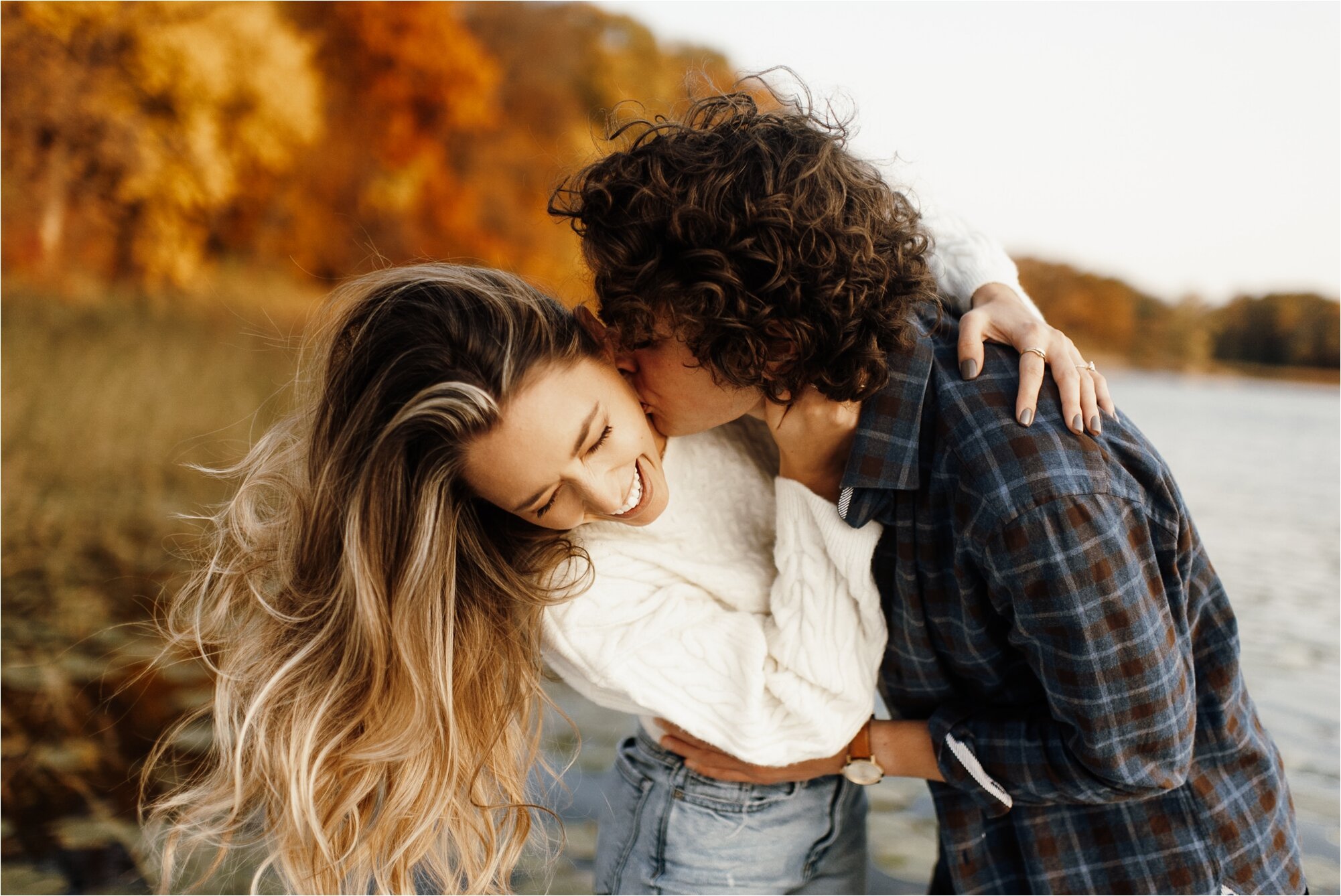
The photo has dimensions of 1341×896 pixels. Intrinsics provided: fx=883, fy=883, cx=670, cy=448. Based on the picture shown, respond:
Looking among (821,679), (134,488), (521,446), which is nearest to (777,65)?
(521,446)

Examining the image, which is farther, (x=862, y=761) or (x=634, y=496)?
(x=862, y=761)

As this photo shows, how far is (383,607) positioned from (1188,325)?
19898 mm

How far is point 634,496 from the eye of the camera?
1.57 meters

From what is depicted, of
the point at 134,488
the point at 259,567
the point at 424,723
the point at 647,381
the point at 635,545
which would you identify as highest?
the point at 647,381

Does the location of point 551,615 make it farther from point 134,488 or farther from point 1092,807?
point 134,488

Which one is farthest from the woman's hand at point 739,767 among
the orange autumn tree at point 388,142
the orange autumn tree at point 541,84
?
the orange autumn tree at point 541,84

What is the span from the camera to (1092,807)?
63.6 inches

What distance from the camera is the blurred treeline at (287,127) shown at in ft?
33.8

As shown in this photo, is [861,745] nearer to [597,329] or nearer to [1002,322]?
[1002,322]

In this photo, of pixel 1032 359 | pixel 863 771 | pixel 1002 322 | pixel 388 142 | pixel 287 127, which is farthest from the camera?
pixel 388 142

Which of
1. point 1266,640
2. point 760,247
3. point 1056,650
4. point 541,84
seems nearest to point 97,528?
point 760,247

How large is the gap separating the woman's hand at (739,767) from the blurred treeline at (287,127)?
5360 mm

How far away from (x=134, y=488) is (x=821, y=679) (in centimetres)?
654

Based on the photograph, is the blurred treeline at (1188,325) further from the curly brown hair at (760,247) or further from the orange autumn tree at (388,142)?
the curly brown hair at (760,247)
